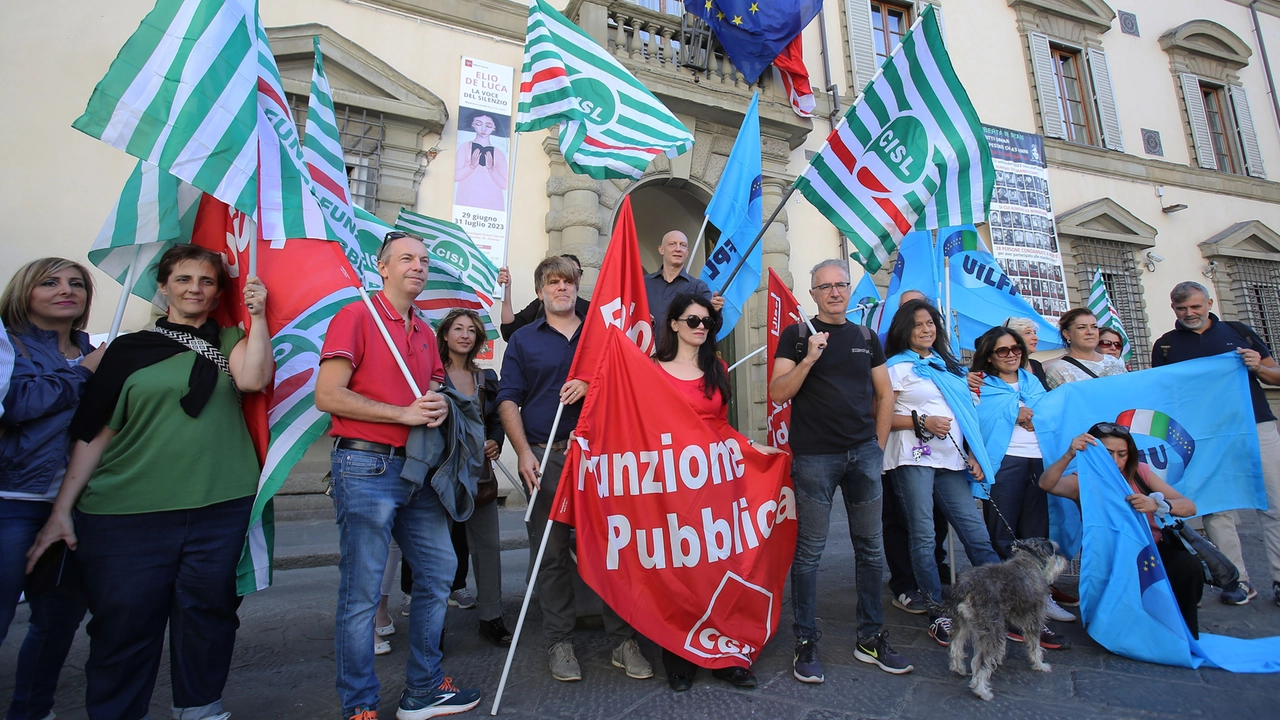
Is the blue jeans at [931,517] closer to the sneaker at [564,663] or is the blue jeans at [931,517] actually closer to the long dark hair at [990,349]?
the long dark hair at [990,349]

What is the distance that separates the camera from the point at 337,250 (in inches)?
102

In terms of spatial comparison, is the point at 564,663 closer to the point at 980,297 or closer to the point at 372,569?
the point at 372,569

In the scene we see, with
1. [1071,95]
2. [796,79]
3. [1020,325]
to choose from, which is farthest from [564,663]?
[1071,95]

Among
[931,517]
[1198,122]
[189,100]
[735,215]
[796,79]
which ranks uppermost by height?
[1198,122]

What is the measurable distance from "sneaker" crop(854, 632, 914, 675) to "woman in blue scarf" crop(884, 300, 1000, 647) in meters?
0.45

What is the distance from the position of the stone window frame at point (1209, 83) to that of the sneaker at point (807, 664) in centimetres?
1525

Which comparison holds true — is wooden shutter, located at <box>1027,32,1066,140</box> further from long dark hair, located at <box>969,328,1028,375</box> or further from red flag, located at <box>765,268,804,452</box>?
red flag, located at <box>765,268,804,452</box>

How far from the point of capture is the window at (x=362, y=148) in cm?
682

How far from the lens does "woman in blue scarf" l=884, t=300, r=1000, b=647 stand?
118 inches

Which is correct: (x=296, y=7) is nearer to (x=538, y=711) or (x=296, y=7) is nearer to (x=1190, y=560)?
(x=538, y=711)

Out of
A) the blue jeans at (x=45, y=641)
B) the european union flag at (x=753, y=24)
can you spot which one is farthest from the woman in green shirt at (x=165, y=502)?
the european union flag at (x=753, y=24)

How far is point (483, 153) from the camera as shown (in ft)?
24.1

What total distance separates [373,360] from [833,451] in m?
1.93

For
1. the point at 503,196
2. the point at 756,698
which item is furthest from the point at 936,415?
the point at 503,196
